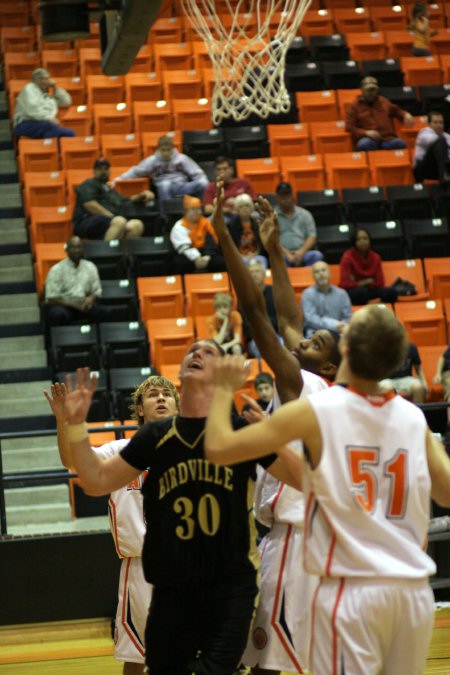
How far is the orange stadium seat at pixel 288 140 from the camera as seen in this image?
13.5m

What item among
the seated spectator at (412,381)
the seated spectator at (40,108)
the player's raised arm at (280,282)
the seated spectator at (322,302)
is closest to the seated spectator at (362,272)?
the seated spectator at (322,302)

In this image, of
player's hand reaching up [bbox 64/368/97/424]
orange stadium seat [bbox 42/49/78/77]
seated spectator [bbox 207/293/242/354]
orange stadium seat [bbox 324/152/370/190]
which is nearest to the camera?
player's hand reaching up [bbox 64/368/97/424]

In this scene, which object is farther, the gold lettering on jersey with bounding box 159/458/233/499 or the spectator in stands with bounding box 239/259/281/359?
the spectator in stands with bounding box 239/259/281/359

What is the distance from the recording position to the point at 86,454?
3725mm

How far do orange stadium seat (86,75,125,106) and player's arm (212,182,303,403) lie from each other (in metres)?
10.3

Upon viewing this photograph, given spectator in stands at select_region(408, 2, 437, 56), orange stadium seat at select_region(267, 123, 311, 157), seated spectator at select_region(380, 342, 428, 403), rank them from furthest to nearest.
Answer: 1. spectator in stands at select_region(408, 2, 437, 56)
2. orange stadium seat at select_region(267, 123, 311, 157)
3. seated spectator at select_region(380, 342, 428, 403)

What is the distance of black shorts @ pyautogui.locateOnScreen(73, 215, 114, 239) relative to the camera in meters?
11.6

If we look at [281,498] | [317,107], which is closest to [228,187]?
[317,107]

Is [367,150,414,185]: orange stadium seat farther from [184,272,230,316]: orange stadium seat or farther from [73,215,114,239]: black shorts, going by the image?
[73,215,114,239]: black shorts

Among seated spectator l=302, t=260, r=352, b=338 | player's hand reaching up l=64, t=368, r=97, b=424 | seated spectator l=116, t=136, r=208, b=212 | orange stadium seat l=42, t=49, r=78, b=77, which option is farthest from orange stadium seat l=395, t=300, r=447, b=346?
player's hand reaching up l=64, t=368, r=97, b=424

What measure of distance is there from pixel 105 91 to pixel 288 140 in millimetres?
2395

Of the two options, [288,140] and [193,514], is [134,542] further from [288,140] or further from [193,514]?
[288,140]

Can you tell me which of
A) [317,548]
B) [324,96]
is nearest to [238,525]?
[317,548]

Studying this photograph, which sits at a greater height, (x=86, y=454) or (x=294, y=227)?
(x=294, y=227)
